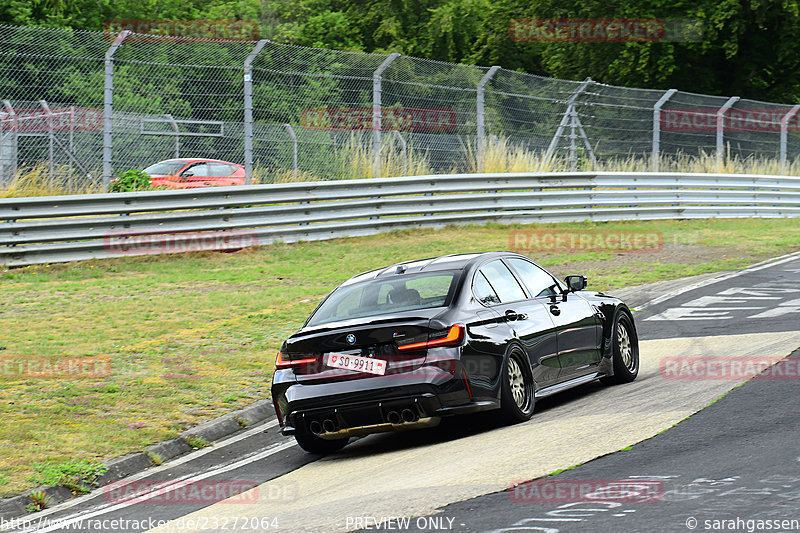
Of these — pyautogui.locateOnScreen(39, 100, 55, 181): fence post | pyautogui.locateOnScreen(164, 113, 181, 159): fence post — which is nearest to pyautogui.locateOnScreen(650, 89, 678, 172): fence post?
pyautogui.locateOnScreen(164, 113, 181, 159): fence post

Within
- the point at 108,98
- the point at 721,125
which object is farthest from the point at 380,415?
the point at 721,125

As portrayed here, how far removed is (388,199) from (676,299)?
25.8 feet

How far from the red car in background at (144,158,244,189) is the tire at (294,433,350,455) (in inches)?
465

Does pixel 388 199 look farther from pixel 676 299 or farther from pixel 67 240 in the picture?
pixel 676 299

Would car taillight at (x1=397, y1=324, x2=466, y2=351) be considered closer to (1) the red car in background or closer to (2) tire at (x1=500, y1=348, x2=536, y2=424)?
(2) tire at (x1=500, y1=348, x2=536, y2=424)

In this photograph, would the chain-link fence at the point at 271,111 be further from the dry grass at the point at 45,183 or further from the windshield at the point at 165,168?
the windshield at the point at 165,168

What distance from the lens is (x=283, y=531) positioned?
234 inches

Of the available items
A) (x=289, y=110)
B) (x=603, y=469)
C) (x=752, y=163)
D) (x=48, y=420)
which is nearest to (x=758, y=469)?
(x=603, y=469)

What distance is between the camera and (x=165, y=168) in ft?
65.2

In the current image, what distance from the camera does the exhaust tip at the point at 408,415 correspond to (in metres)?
7.69

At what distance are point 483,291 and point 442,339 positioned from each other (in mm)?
920

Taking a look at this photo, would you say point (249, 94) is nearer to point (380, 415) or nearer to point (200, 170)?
point (200, 170)

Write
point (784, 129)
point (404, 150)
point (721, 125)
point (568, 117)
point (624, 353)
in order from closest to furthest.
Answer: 1. point (624, 353)
2. point (404, 150)
3. point (568, 117)
4. point (721, 125)
5. point (784, 129)

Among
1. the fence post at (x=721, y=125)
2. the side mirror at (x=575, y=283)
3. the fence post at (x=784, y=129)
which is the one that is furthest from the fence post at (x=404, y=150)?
the fence post at (x=784, y=129)
